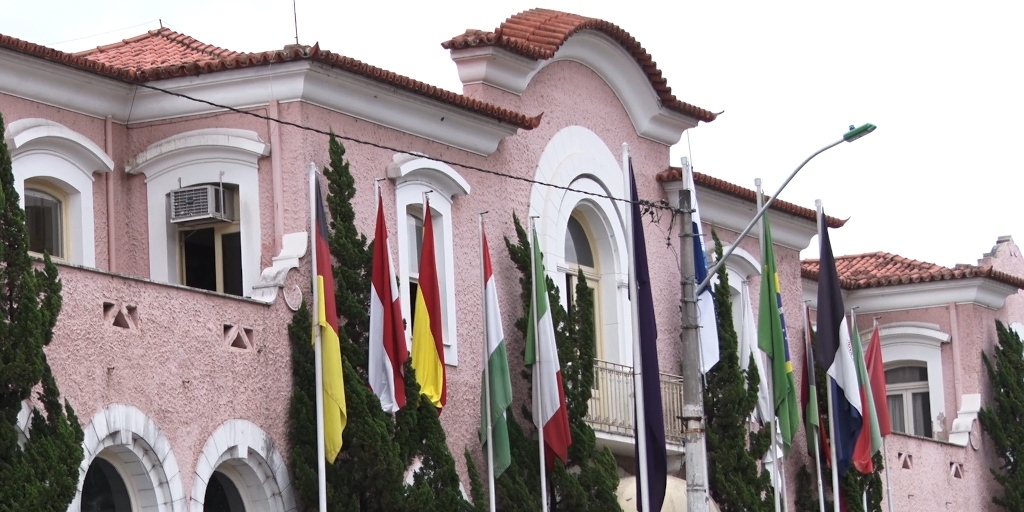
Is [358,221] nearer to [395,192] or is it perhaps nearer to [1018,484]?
[395,192]

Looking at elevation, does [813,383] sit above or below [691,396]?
above

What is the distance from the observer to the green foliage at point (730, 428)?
27656 millimetres

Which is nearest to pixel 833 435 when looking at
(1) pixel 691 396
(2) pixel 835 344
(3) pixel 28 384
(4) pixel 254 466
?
(2) pixel 835 344

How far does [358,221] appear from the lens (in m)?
22.5

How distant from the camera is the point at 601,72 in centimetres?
2775

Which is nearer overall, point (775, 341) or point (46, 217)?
point (46, 217)

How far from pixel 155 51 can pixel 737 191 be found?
9029 millimetres

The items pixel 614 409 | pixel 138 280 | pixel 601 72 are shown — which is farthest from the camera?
pixel 601 72

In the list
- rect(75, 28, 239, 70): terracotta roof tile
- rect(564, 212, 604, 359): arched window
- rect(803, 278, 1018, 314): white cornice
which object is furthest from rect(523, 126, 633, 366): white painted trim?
rect(803, 278, 1018, 314): white cornice

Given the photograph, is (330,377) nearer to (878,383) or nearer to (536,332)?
(536,332)

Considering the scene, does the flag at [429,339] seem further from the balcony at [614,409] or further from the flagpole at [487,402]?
the balcony at [614,409]

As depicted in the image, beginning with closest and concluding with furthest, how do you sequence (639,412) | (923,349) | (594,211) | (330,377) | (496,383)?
(330,377) < (496,383) < (639,412) < (594,211) < (923,349)

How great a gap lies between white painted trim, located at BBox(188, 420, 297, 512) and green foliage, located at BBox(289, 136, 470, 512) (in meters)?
0.15

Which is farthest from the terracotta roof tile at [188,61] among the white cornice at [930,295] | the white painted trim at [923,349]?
the white painted trim at [923,349]
